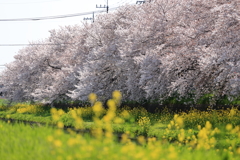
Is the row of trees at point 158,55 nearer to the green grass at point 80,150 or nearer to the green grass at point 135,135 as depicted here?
the green grass at point 135,135

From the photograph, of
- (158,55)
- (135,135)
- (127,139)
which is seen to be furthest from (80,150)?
(158,55)

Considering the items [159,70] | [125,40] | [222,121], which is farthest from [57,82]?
[222,121]

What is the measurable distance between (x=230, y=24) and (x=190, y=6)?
18.5ft

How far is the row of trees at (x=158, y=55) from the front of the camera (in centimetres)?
1702

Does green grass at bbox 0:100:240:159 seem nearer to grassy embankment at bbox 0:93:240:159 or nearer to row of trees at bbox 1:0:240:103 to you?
grassy embankment at bbox 0:93:240:159

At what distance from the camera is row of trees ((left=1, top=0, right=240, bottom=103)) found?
55.8 ft

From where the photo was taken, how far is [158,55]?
22.4 m

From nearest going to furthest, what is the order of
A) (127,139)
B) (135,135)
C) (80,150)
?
(80,150)
(127,139)
(135,135)

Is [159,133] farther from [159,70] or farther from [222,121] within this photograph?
[159,70]

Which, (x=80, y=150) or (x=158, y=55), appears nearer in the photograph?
(x=80, y=150)

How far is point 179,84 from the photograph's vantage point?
66.3 feet

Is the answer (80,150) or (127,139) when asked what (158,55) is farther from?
(80,150)

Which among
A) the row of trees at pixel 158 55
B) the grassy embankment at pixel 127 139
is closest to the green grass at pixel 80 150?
the grassy embankment at pixel 127 139

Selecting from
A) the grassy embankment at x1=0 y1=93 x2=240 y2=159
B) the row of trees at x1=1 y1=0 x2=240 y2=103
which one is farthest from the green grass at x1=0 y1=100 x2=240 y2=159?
the row of trees at x1=1 y1=0 x2=240 y2=103
